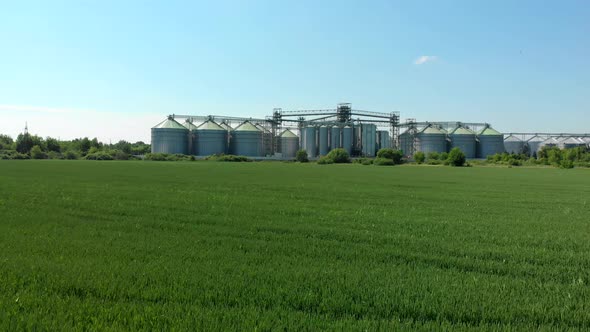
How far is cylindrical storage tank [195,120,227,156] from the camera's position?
121625mm

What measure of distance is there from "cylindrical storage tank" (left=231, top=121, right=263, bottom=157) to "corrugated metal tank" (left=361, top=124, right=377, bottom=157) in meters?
28.4

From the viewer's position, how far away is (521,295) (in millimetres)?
6969

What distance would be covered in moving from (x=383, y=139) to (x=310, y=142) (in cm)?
2248

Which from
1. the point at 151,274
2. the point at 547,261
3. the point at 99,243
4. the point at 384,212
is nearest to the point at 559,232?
the point at 547,261

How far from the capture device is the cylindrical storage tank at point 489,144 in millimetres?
131250

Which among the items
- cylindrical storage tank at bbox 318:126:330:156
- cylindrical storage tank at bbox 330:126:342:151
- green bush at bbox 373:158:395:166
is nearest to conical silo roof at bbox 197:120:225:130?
cylindrical storage tank at bbox 318:126:330:156

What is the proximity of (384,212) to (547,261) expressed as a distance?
8760 millimetres

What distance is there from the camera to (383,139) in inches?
5138

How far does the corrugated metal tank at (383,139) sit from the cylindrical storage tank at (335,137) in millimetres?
14517

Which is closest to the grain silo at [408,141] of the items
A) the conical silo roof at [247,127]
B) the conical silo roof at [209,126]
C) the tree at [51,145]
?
the conical silo roof at [247,127]

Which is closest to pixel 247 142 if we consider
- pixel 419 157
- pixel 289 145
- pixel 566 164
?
pixel 289 145

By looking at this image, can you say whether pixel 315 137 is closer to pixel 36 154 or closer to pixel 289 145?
pixel 289 145

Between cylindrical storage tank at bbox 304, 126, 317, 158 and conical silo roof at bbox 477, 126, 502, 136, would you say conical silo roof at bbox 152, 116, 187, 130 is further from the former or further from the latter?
conical silo roof at bbox 477, 126, 502, 136

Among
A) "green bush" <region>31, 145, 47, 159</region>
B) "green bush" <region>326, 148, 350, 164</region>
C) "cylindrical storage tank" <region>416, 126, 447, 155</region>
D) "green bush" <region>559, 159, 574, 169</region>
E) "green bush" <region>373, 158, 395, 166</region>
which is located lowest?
"green bush" <region>559, 159, 574, 169</region>
